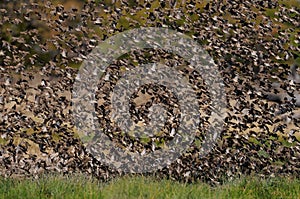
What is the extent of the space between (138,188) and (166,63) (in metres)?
1.22

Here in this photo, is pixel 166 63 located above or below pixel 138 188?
above

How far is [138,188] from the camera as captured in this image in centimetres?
416

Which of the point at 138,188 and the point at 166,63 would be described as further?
the point at 166,63

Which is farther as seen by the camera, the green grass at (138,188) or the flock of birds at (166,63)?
the flock of birds at (166,63)

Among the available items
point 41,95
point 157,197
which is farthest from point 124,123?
point 157,197

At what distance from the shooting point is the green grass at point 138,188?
4.04 meters

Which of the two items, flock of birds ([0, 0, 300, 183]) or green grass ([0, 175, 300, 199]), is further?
flock of birds ([0, 0, 300, 183])

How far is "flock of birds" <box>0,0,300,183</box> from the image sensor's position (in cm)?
470

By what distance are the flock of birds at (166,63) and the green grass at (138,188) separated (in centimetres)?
27

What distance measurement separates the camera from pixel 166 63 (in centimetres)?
472

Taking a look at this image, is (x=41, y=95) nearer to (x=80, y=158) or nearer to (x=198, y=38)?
(x=80, y=158)

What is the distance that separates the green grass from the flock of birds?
27 centimetres

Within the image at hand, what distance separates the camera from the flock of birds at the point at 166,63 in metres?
4.70

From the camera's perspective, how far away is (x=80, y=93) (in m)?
4.79
